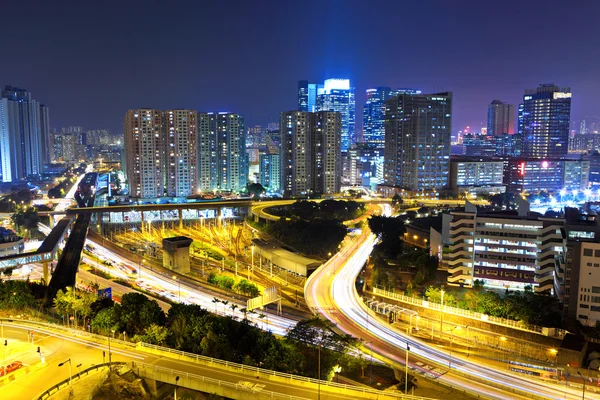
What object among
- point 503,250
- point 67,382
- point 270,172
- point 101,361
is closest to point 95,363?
point 101,361

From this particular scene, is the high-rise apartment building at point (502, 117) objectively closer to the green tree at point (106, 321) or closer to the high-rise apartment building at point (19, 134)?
the high-rise apartment building at point (19, 134)

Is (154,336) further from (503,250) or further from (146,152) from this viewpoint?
(146,152)

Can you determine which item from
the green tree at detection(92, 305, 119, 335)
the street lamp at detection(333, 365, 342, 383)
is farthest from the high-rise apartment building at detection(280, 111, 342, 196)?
the street lamp at detection(333, 365, 342, 383)

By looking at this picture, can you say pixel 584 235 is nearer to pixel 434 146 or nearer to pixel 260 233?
pixel 260 233

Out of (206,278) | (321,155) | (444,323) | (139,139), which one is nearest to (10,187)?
(139,139)

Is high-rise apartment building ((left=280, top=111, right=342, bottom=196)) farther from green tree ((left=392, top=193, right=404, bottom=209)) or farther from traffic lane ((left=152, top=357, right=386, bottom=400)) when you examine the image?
traffic lane ((left=152, top=357, right=386, bottom=400))

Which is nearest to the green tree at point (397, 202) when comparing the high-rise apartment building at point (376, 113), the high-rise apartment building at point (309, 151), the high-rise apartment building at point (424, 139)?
the high-rise apartment building at point (424, 139)
